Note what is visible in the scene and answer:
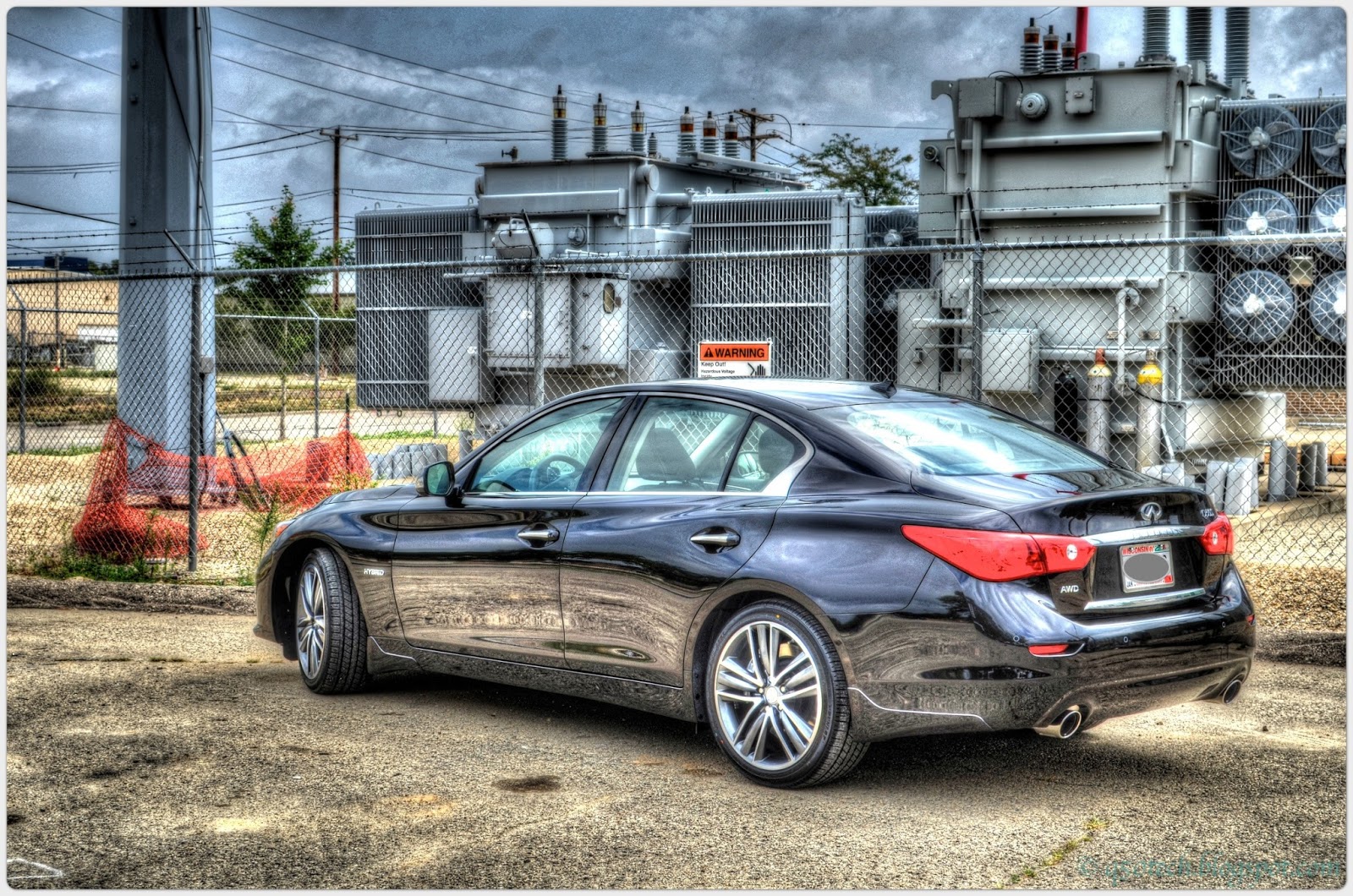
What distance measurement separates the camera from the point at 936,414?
19.4 feet

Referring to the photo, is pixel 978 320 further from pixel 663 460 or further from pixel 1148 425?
pixel 1148 425

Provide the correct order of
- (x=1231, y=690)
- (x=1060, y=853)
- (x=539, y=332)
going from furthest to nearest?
(x=539, y=332) → (x=1231, y=690) → (x=1060, y=853)

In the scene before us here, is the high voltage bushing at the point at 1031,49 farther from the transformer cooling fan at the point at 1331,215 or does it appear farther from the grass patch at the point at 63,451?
the grass patch at the point at 63,451

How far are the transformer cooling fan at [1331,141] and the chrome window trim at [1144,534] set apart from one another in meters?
10.5

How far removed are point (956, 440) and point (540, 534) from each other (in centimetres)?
171

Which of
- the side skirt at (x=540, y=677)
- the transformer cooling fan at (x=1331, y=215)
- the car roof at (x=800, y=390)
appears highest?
the transformer cooling fan at (x=1331, y=215)

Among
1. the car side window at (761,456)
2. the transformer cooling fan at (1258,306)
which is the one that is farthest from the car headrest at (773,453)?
the transformer cooling fan at (1258,306)

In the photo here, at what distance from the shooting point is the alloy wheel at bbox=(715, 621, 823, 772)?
17.1 feet

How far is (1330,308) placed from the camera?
46.1 ft

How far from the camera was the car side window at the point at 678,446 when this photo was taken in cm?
582

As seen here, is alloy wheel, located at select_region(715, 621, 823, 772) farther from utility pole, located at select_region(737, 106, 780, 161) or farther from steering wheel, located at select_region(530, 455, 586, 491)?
utility pole, located at select_region(737, 106, 780, 161)

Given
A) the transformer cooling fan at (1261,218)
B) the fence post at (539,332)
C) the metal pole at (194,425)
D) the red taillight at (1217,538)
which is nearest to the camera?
the red taillight at (1217,538)

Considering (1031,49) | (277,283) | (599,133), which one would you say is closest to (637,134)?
(599,133)

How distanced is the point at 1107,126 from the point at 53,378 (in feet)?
96.0
